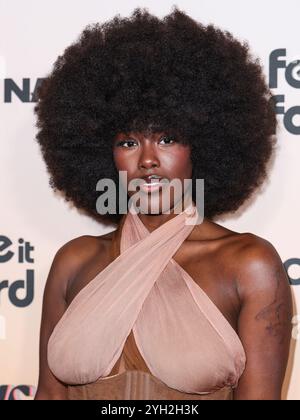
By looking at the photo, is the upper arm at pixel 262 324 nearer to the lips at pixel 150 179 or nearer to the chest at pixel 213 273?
the chest at pixel 213 273

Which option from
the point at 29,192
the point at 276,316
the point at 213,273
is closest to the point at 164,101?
the point at 213,273

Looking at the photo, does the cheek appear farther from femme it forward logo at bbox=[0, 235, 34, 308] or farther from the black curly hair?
femme it forward logo at bbox=[0, 235, 34, 308]

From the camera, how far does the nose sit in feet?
5.36

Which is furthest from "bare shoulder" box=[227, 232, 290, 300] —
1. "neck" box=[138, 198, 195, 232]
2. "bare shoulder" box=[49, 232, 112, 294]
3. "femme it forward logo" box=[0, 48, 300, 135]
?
"femme it forward logo" box=[0, 48, 300, 135]

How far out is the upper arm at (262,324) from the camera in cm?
160

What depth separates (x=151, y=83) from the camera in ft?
5.52

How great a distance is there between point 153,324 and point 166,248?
19 cm

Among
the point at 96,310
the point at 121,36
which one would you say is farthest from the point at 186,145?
the point at 96,310

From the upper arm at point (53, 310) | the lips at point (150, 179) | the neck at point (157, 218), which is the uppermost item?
the lips at point (150, 179)

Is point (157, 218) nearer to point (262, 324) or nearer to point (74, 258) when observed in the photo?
point (74, 258)

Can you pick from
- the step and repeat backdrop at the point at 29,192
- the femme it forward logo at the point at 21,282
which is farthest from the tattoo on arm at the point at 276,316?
the femme it forward logo at the point at 21,282
